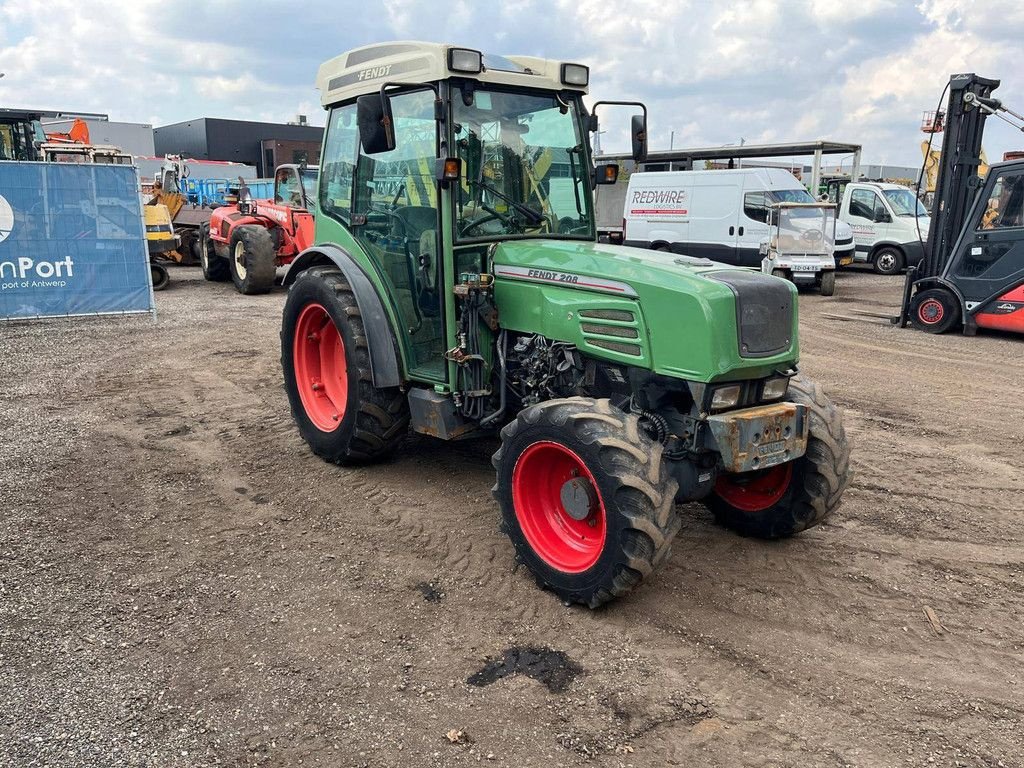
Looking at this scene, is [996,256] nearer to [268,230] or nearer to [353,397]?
[353,397]

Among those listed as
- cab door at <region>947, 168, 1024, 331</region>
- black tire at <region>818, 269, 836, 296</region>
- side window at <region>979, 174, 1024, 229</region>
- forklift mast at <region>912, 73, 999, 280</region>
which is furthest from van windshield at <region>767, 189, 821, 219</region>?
side window at <region>979, 174, 1024, 229</region>

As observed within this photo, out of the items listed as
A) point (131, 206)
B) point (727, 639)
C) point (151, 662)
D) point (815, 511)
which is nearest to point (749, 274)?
point (815, 511)

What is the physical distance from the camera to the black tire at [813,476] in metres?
3.82

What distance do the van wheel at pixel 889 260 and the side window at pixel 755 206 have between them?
4394 millimetres

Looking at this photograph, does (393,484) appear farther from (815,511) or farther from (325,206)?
(815,511)

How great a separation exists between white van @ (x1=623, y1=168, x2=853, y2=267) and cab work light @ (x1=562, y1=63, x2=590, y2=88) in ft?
38.7

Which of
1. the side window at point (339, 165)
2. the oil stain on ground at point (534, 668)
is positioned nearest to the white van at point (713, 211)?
the side window at point (339, 165)

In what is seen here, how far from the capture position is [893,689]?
3010 millimetres

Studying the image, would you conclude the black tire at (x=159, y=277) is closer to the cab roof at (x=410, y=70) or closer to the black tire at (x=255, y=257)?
the black tire at (x=255, y=257)

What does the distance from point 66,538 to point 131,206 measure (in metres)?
7.26

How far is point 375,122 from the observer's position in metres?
3.82

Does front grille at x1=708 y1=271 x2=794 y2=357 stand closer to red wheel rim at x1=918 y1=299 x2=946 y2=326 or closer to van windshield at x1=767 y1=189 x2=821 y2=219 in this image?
red wheel rim at x1=918 y1=299 x2=946 y2=326

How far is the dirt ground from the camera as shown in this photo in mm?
2732

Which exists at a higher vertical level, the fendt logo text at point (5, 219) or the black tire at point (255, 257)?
the fendt logo text at point (5, 219)
